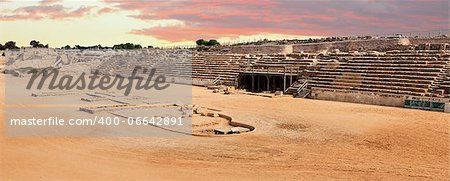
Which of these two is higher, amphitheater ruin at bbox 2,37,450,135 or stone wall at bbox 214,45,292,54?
stone wall at bbox 214,45,292,54

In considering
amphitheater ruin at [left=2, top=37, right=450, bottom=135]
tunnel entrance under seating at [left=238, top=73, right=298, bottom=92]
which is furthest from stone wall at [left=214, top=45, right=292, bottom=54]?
tunnel entrance under seating at [left=238, top=73, right=298, bottom=92]

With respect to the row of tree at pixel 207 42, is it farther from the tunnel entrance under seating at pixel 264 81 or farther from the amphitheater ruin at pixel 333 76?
the tunnel entrance under seating at pixel 264 81

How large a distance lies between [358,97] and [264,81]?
11587mm

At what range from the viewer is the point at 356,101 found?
29344 millimetres

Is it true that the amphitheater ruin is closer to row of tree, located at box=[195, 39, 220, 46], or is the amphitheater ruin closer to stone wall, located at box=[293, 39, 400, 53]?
stone wall, located at box=[293, 39, 400, 53]

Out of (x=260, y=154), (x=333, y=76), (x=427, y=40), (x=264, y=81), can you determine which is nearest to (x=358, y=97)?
(x=333, y=76)

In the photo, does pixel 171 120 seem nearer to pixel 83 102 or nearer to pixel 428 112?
pixel 83 102

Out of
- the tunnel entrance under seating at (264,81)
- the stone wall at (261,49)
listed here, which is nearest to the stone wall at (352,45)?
the stone wall at (261,49)

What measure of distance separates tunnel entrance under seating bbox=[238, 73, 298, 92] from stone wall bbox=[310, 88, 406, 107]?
4.12 metres

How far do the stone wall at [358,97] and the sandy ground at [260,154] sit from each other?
19.2ft

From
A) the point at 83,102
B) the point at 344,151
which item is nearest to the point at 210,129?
the point at 344,151

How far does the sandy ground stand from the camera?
40.9 ft

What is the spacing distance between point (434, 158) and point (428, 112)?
1116 centimetres

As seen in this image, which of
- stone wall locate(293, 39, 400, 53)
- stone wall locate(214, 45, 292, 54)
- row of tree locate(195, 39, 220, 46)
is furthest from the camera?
row of tree locate(195, 39, 220, 46)
